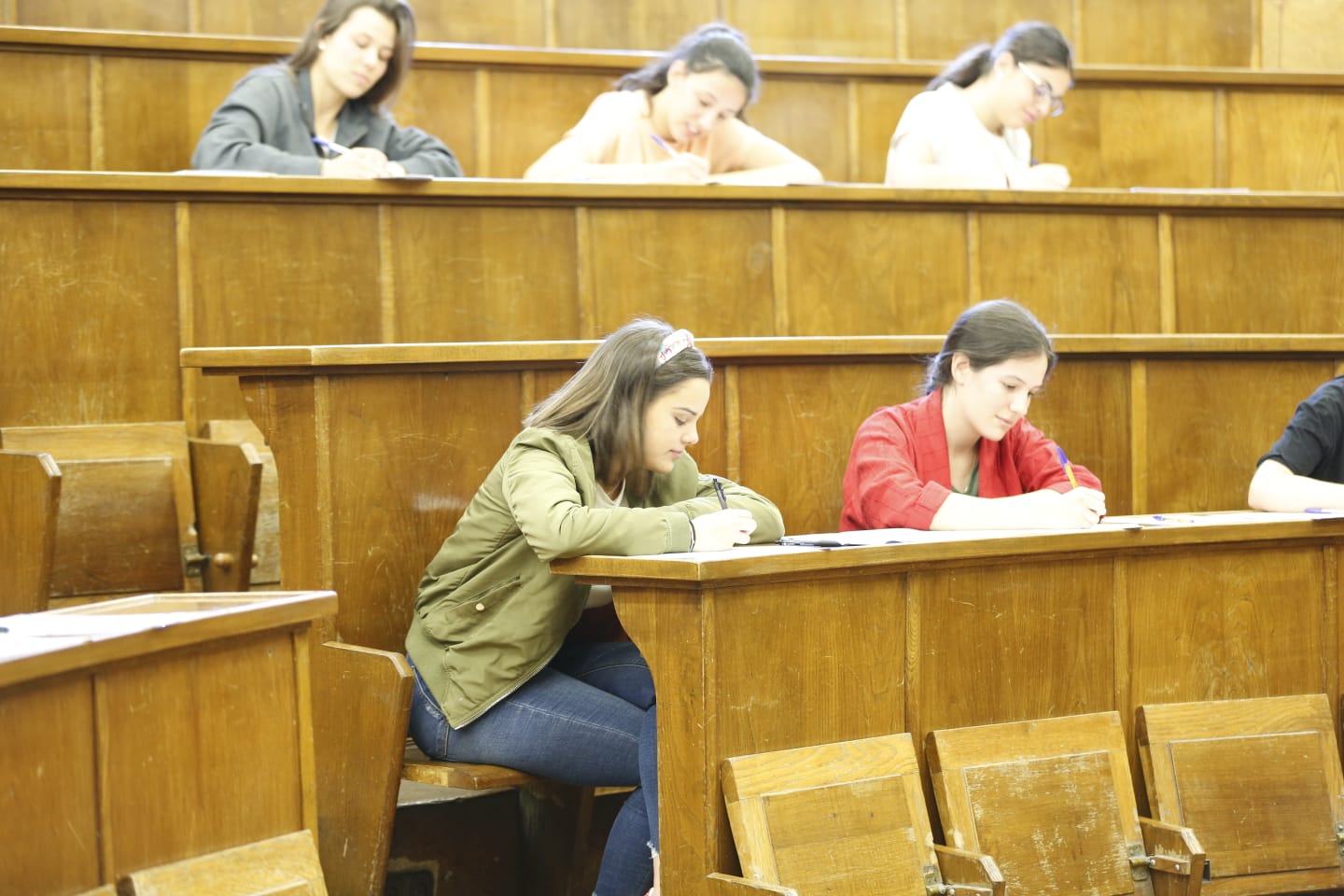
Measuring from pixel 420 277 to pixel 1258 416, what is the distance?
1.09 meters

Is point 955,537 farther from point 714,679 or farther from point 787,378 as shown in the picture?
point 787,378

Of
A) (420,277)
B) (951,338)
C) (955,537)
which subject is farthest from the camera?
(420,277)

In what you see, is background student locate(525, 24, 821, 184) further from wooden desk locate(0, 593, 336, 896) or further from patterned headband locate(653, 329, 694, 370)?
wooden desk locate(0, 593, 336, 896)

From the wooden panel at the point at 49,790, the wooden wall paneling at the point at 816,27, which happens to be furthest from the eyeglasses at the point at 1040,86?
the wooden panel at the point at 49,790

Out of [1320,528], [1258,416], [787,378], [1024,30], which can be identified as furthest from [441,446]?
[1024,30]

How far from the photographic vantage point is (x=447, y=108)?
256 cm

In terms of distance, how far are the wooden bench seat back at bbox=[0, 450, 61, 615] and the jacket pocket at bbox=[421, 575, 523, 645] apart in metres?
0.40

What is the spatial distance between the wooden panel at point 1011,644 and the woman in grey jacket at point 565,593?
183 mm

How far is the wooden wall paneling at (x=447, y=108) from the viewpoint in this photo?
2.54 m

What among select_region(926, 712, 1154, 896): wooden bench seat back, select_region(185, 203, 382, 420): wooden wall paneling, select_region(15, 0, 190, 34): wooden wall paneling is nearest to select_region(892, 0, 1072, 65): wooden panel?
select_region(15, 0, 190, 34): wooden wall paneling

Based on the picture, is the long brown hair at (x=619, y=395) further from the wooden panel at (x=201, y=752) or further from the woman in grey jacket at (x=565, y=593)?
the wooden panel at (x=201, y=752)

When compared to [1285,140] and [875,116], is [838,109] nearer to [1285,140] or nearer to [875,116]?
[875,116]

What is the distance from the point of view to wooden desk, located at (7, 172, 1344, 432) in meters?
1.80

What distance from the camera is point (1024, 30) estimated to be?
2.33 meters
